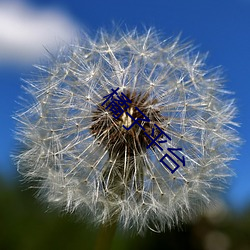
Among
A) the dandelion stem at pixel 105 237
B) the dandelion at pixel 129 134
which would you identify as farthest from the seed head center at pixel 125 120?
the dandelion stem at pixel 105 237

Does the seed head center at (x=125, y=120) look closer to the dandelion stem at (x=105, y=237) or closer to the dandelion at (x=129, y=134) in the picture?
the dandelion at (x=129, y=134)

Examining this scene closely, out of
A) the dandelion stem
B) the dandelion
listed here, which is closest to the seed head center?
the dandelion

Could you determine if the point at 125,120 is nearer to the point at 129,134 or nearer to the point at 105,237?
the point at 129,134

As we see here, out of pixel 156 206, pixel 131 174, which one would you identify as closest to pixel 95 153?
pixel 131 174

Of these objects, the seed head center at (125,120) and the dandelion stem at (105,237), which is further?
the seed head center at (125,120)

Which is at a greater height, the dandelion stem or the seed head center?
the seed head center

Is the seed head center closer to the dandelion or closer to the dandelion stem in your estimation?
the dandelion

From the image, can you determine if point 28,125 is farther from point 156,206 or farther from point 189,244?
point 189,244
